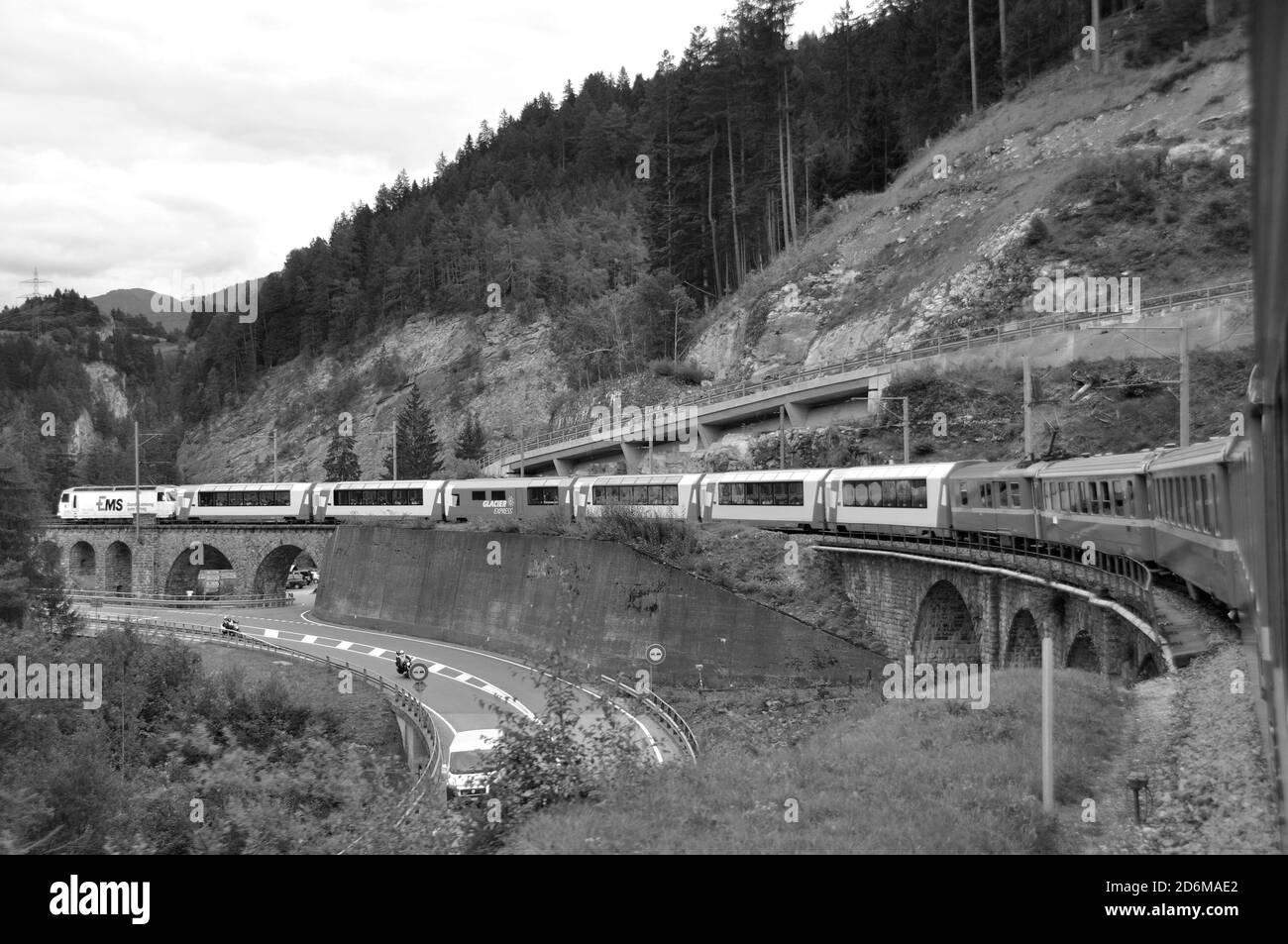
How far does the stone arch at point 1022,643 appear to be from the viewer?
919 inches

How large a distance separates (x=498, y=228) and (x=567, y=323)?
24.6 m

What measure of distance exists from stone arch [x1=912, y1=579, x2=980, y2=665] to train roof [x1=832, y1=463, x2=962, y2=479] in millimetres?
4121

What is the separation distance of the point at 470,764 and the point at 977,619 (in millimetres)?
12791

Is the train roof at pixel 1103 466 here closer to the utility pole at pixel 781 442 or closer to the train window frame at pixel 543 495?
the utility pole at pixel 781 442

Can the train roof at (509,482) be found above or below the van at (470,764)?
above

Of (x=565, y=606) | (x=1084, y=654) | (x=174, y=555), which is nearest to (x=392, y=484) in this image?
(x=565, y=606)

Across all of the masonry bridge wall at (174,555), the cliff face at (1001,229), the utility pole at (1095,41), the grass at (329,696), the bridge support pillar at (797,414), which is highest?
the utility pole at (1095,41)

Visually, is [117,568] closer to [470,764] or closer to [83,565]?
[83,565]

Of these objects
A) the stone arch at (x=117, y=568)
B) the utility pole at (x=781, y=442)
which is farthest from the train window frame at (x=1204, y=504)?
the stone arch at (x=117, y=568)

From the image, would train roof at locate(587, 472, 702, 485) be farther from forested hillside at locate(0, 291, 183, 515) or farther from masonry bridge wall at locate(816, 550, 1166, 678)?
forested hillside at locate(0, 291, 183, 515)

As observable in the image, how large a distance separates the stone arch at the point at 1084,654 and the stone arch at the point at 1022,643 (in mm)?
1150

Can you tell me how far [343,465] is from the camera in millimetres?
78188

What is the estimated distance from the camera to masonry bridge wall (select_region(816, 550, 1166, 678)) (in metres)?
19.5
